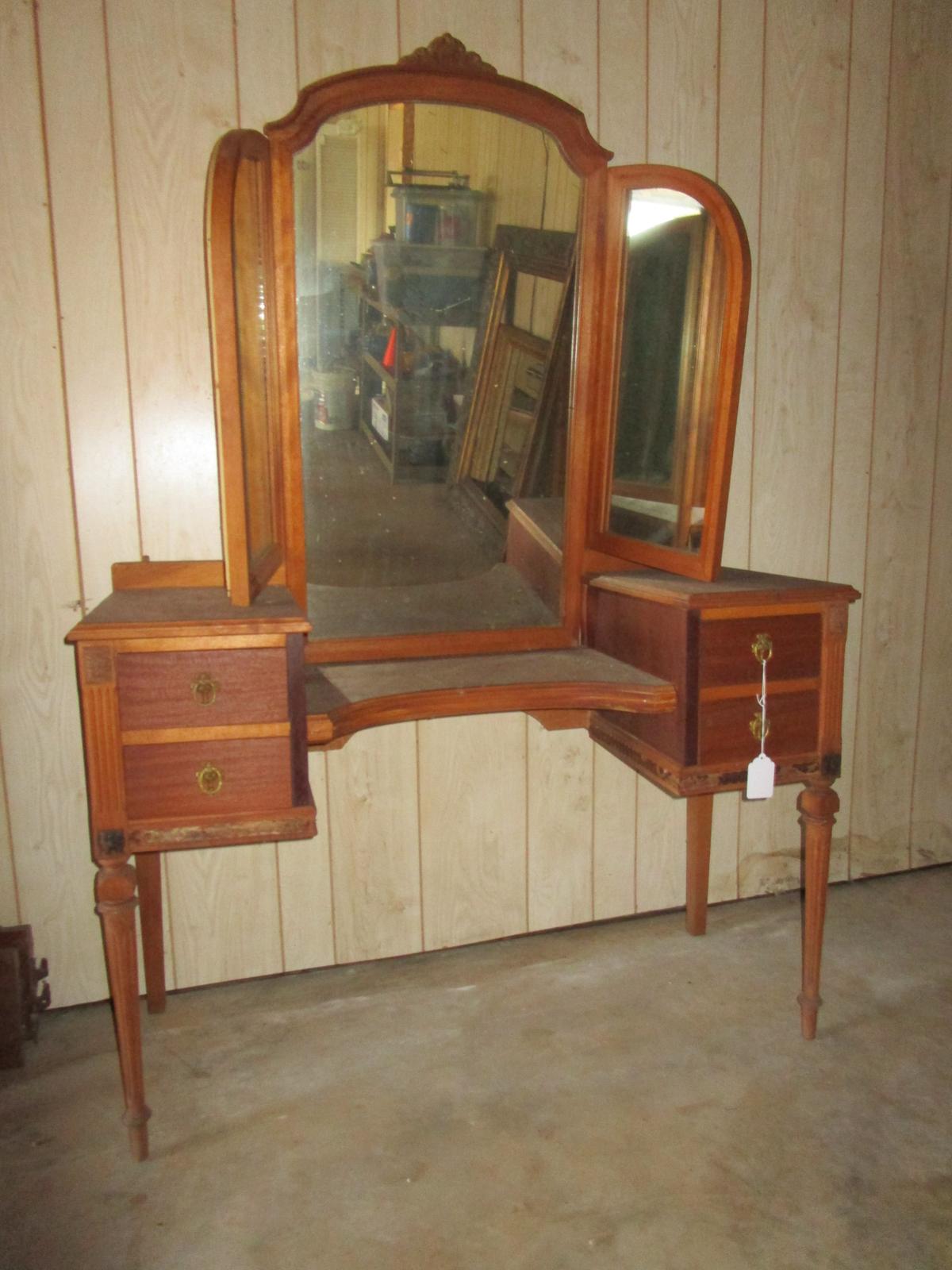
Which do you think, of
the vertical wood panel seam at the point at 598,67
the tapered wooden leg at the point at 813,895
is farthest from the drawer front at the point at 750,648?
the vertical wood panel seam at the point at 598,67

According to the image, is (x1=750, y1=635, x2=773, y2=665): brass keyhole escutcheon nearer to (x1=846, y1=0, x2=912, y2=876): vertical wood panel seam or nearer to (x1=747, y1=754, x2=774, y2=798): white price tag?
(x1=747, y1=754, x2=774, y2=798): white price tag

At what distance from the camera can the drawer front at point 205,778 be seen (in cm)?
142

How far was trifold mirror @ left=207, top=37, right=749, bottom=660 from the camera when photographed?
170 centimetres

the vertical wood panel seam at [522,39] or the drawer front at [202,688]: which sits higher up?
the vertical wood panel seam at [522,39]

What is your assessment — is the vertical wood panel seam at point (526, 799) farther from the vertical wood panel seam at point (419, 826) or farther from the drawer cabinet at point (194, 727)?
the drawer cabinet at point (194, 727)

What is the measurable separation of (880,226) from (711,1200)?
200cm

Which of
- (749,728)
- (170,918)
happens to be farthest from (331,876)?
(749,728)

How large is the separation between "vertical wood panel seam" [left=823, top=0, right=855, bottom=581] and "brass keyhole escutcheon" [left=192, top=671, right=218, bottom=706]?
152cm

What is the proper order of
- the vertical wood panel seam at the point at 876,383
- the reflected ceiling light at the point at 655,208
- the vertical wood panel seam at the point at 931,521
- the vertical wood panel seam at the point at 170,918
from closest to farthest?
→ the reflected ceiling light at the point at 655,208 → the vertical wood panel seam at the point at 170,918 → the vertical wood panel seam at the point at 876,383 → the vertical wood panel seam at the point at 931,521

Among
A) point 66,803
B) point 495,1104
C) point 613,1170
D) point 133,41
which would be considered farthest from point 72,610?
point 613,1170

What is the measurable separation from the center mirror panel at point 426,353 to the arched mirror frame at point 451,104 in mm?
18

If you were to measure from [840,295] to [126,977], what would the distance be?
2.00 metres

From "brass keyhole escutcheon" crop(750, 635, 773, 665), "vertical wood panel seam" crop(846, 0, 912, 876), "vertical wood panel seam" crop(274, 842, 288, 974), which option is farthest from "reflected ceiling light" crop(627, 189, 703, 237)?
"vertical wood panel seam" crop(274, 842, 288, 974)

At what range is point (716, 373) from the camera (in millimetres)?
1745
